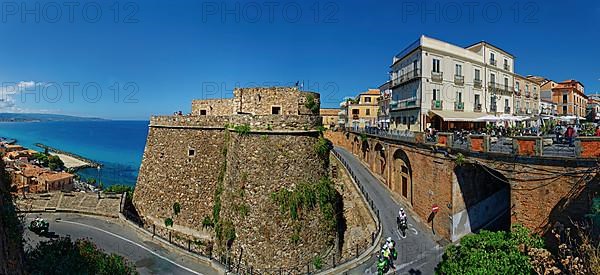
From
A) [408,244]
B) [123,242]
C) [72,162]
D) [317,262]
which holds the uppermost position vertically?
[408,244]

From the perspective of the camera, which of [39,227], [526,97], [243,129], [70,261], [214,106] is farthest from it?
[526,97]

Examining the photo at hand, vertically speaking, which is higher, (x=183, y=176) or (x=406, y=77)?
(x=406, y=77)

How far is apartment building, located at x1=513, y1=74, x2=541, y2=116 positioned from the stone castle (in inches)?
1062

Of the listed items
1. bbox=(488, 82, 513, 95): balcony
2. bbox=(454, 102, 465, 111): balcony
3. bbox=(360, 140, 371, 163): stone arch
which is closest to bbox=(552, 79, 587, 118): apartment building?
bbox=(488, 82, 513, 95): balcony

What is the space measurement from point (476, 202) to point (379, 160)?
1213cm

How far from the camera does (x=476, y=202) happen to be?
663 inches

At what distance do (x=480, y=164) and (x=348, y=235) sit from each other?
9.21 metres

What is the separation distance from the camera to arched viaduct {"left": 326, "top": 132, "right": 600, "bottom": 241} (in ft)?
36.1

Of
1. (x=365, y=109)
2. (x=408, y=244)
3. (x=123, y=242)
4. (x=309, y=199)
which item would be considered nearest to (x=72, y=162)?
(x=365, y=109)

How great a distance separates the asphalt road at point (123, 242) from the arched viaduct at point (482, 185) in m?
12.2

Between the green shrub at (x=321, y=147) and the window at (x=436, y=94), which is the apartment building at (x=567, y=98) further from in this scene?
the green shrub at (x=321, y=147)

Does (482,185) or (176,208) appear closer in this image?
(482,185)

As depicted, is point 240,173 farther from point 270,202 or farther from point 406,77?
point 406,77

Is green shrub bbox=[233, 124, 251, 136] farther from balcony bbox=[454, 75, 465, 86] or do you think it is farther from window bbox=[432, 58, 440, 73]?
balcony bbox=[454, 75, 465, 86]
